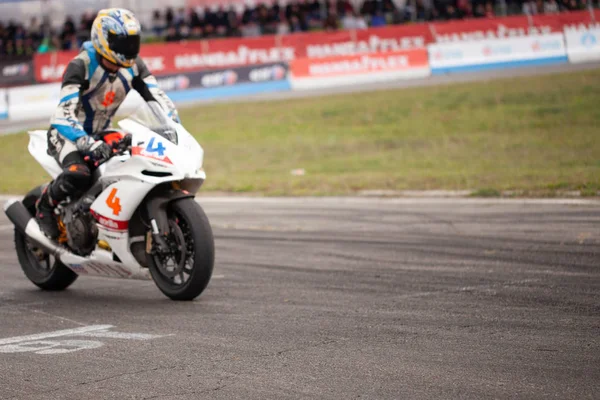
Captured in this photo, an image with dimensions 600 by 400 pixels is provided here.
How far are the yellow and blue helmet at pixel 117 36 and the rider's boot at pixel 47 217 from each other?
4.15 ft

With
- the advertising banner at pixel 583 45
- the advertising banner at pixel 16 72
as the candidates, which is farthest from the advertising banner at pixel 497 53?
the advertising banner at pixel 16 72

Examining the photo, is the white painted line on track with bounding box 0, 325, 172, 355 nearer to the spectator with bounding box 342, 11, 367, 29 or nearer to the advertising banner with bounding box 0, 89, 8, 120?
the advertising banner with bounding box 0, 89, 8, 120

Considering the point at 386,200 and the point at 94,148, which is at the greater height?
the point at 94,148

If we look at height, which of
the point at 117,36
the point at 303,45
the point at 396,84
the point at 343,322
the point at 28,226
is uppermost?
the point at 117,36

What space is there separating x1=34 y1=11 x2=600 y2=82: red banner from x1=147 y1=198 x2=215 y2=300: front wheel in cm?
2477

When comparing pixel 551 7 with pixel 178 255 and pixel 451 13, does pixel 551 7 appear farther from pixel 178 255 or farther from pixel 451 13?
pixel 178 255

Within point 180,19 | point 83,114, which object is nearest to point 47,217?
point 83,114

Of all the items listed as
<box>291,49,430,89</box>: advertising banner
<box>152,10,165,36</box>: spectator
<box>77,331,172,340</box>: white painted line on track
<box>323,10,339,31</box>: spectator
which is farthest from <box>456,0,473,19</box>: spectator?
<box>77,331,172,340</box>: white painted line on track

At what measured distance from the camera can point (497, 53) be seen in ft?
99.9

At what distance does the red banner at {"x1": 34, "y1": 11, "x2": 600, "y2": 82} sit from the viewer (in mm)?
31562

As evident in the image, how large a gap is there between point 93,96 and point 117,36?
605 mm

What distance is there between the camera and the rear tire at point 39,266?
7922 mm

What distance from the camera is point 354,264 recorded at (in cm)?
836

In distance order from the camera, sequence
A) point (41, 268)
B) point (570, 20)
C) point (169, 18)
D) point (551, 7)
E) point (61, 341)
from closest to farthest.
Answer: point (61, 341)
point (41, 268)
point (570, 20)
point (551, 7)
point (169, 18)
